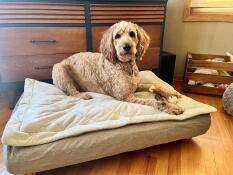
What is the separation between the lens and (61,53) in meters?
1.88

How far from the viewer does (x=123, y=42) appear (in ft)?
4.44

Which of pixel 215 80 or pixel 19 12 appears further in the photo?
pixel 215 80

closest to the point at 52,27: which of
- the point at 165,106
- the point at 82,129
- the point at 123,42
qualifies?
the point at 123,42

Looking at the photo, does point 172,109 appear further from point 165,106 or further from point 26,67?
point 26,67

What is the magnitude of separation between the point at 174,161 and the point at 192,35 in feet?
5.53

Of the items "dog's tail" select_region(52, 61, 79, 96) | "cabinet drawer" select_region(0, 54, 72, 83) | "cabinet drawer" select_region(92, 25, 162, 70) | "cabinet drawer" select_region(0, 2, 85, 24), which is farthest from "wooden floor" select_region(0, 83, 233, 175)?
"cabinet drawer" select_region(0, 2, 85, 24)

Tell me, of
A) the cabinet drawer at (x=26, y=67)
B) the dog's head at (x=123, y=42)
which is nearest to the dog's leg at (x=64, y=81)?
the cabinet drawer at (x=26, y=67)

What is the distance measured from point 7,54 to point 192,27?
200cm

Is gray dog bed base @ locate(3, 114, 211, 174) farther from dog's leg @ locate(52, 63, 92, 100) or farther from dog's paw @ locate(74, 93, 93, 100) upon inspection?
dog's leg @ locate(52, 63, 92, 100)

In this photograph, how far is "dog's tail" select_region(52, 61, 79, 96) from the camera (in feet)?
5.24

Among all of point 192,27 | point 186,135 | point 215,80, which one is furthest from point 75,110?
point 192,27

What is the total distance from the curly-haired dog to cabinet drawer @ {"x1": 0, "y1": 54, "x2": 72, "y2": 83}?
0.26 m

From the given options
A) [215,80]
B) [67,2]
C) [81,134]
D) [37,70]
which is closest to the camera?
[81,134]

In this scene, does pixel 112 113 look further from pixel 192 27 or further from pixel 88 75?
pixel 192 27
